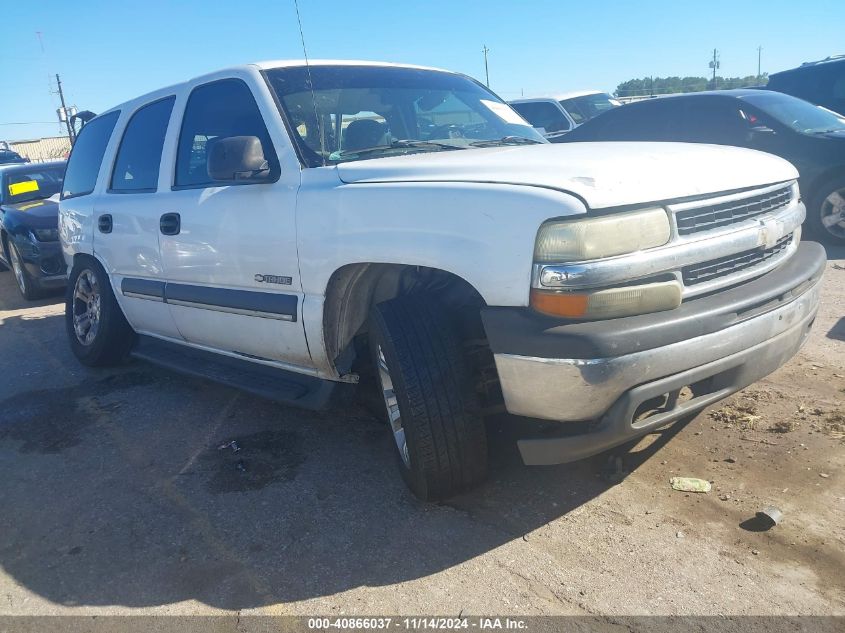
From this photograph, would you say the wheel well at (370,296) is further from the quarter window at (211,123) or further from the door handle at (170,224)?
the door handle at (170,224)

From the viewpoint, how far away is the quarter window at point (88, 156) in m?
5.08

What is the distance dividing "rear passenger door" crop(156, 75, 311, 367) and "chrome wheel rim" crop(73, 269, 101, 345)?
4.30 ft

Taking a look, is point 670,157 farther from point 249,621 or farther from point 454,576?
point 249,621

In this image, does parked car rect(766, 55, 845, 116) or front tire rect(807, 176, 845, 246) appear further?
parked car rect(766, 55, 845, 116)

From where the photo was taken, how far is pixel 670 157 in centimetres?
270

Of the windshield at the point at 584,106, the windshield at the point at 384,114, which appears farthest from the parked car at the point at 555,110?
the windshield at the point at 384,114

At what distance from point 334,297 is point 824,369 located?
2878mm

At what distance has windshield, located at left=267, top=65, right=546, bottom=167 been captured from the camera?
3352 millimetres

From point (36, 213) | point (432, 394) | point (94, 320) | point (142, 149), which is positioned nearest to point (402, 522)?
point (432, 394)

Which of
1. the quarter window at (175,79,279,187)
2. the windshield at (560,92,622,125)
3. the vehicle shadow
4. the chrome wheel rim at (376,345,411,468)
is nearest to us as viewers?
the vehicle shadow

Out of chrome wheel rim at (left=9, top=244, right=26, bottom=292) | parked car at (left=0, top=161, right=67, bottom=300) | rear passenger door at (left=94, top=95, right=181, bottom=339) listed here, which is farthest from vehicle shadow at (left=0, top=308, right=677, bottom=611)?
chrome wheel rim at (left=9, top=244, right=26, bottom=292)

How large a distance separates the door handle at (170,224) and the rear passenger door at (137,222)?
0.10 meters

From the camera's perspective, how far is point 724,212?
2598mm

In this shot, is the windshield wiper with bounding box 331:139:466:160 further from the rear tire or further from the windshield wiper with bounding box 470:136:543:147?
the rear tire
